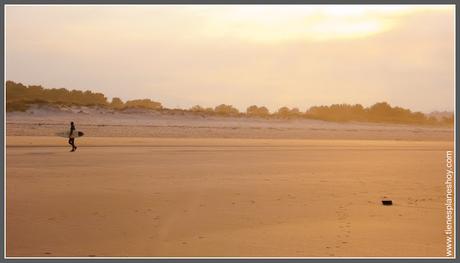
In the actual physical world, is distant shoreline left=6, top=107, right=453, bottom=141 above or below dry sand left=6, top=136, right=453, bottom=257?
above

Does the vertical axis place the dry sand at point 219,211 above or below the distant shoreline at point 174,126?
below

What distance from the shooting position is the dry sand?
290 inches

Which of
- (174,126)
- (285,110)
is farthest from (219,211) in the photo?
(285,110)

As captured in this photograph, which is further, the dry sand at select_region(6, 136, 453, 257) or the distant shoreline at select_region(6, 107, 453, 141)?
the distant shoreline at select_region(6, 107, 453, 141)

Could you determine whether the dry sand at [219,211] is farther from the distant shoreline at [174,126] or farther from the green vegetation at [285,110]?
the green vegetation at [285,110]

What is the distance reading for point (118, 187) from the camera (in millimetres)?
12117

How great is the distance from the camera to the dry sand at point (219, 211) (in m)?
7.38

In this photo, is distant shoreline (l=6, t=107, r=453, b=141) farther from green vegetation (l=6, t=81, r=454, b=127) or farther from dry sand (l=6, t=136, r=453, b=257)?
dry sand (l=6, t=136, r=453, b=257)

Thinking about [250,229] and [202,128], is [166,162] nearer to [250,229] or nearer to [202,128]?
[250,229]

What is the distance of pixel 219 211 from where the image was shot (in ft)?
31.3

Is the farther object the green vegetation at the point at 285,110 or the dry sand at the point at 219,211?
the green vegetation at the point at 285,110

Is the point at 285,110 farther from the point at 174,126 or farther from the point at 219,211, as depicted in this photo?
the point at 219,211

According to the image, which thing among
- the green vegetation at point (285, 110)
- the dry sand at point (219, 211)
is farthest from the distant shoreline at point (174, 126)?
the dry sand at point (219, 211)

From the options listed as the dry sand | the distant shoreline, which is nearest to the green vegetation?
the distant shoreline
